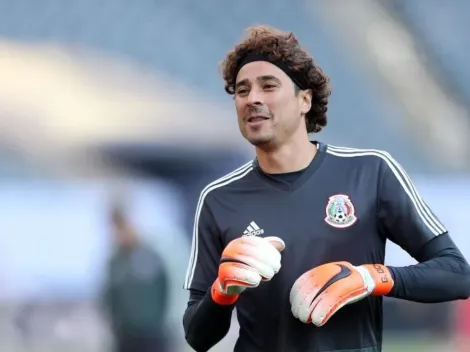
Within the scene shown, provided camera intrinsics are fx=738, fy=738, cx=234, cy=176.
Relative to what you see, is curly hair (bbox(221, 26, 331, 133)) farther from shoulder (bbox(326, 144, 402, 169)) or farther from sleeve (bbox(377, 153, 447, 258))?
sleeve (bbox(377, 153, 447, 258))

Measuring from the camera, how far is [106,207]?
206cm

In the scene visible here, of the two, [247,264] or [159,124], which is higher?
[159,124]

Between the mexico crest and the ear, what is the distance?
0.65ft

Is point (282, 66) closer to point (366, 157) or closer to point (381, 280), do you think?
point (366, 157)

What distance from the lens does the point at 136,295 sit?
6.89 ft

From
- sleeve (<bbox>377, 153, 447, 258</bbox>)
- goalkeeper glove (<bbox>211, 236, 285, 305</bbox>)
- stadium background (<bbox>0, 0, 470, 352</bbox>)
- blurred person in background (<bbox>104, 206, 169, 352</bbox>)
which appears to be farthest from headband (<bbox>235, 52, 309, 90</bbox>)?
blurred person in background (<bbox>104, 206, 169, 352</bbox>)

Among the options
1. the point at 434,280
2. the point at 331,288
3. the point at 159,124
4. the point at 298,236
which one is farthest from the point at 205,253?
the point at 159,124

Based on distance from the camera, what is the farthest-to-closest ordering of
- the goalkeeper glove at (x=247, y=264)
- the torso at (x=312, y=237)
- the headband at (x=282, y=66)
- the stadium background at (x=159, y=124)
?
the stadium background at (x=159, y=124) → the headband at (x=282, y=66) → the torso at (x=312, y=237) → the goalkeeper glove at (x=247, y=264)

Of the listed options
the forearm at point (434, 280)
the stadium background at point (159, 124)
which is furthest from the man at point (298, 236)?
the stadium background at point (159, 124)

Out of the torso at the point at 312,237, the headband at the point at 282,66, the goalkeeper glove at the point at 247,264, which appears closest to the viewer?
the goalkeeper glove at the point at 247,264

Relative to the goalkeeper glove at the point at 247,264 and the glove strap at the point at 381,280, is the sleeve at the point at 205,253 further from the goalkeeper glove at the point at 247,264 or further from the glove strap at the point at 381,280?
the glove strap at the point at 381,280

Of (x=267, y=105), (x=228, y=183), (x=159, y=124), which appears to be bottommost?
(x=228, y=183)

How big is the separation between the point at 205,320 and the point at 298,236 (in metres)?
0.21

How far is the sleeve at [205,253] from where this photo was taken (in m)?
1.31
